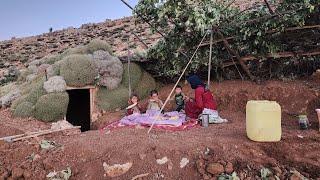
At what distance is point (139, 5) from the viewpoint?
865 centimetres

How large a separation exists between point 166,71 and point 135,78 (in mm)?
900

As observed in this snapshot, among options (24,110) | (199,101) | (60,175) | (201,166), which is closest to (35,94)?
(24,110)

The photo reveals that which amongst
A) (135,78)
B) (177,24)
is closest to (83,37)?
(135,78)

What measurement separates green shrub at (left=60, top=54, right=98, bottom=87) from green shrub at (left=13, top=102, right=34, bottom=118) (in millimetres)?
1023

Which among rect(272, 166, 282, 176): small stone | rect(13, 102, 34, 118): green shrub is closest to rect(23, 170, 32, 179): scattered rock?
rect(272, 166, 282, 176): small stone

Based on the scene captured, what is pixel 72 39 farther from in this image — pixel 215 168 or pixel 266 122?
pixel 215 168

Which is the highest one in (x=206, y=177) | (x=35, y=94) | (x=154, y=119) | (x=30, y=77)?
(x=30, y=77)

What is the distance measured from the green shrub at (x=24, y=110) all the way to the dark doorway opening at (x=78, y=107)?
233 cm

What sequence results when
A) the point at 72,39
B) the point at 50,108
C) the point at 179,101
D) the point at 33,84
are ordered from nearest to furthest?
the point at 179,101
the point at 50,108
the point at 33,84
the point at 72,39

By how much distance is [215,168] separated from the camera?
4902 millimetres

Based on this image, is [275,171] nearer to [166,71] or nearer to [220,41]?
[220,41]

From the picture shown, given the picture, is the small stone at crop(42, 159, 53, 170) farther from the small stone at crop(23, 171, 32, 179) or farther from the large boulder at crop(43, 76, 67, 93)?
the large boulder at crop(43, 76, 67, 93)

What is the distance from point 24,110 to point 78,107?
278cm

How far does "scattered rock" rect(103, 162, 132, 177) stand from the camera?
5.21 meters
